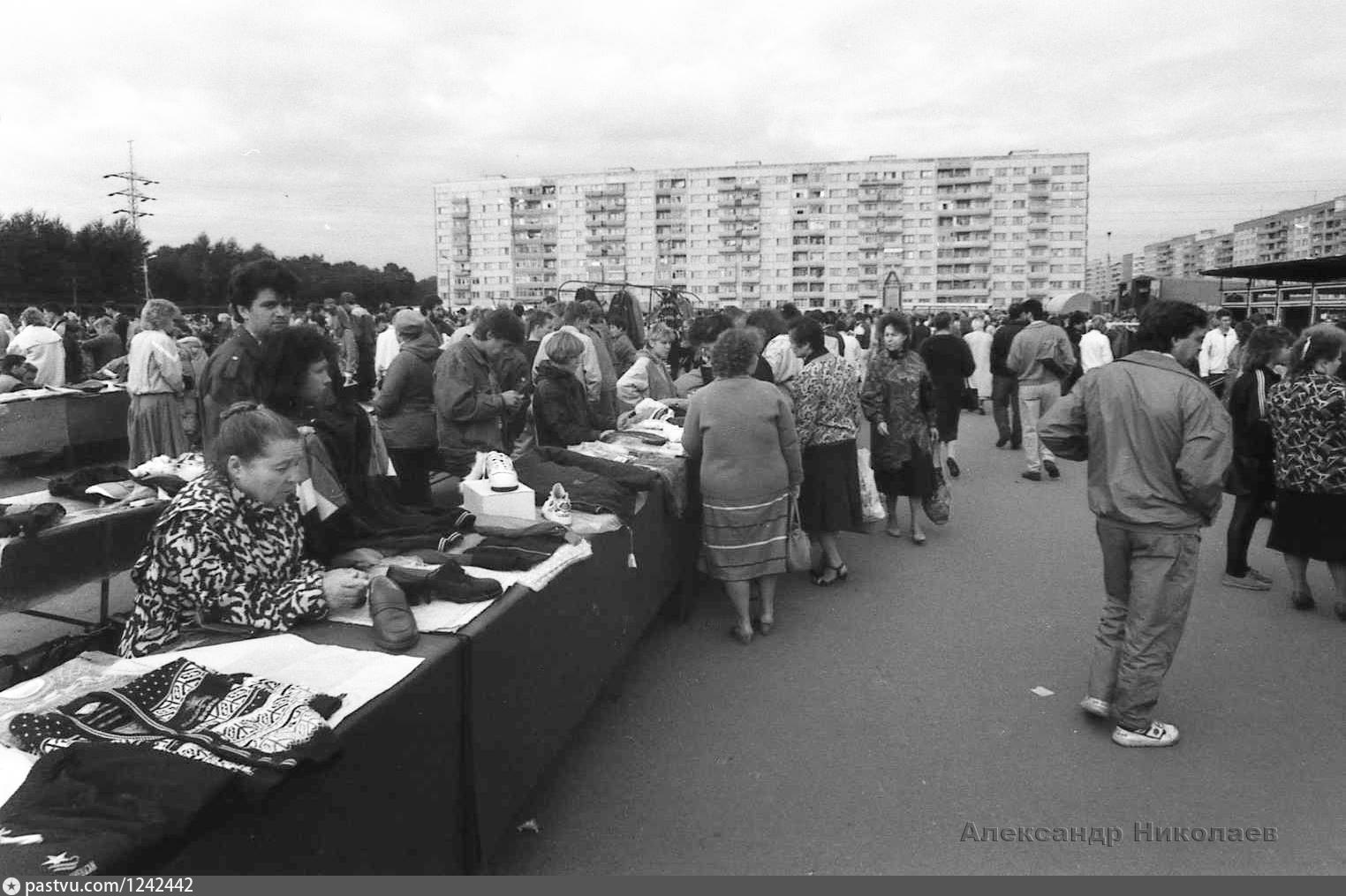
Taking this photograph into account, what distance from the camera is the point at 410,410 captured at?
573cm

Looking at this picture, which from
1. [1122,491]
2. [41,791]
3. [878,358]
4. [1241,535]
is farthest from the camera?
[878,358]

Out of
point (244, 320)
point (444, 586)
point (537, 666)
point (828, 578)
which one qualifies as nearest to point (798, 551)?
point (828, 578)

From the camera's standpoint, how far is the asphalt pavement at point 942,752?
9.04 ft

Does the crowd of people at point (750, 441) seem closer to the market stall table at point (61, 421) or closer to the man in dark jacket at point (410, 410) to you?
the man in dark jacket at point (410, 410)

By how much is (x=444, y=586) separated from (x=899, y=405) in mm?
4698

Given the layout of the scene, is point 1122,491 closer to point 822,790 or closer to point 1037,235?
point 822,790

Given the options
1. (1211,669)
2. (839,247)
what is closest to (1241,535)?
(1211,669)

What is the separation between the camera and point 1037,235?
107 m

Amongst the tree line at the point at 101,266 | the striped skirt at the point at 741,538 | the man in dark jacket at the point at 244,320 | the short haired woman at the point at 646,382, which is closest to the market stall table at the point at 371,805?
the man in dark jacket at the point at 244,320

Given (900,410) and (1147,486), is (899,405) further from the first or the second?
(1147,486)

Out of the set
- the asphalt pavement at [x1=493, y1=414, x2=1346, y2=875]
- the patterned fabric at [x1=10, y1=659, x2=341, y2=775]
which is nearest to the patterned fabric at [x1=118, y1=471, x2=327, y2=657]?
the patterned fabric at [x1=10, y1=659, x2=341, y2=775]

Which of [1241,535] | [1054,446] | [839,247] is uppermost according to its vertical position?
[839,247]

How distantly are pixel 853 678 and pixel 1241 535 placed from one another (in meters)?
3.07

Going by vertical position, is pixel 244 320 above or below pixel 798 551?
above
